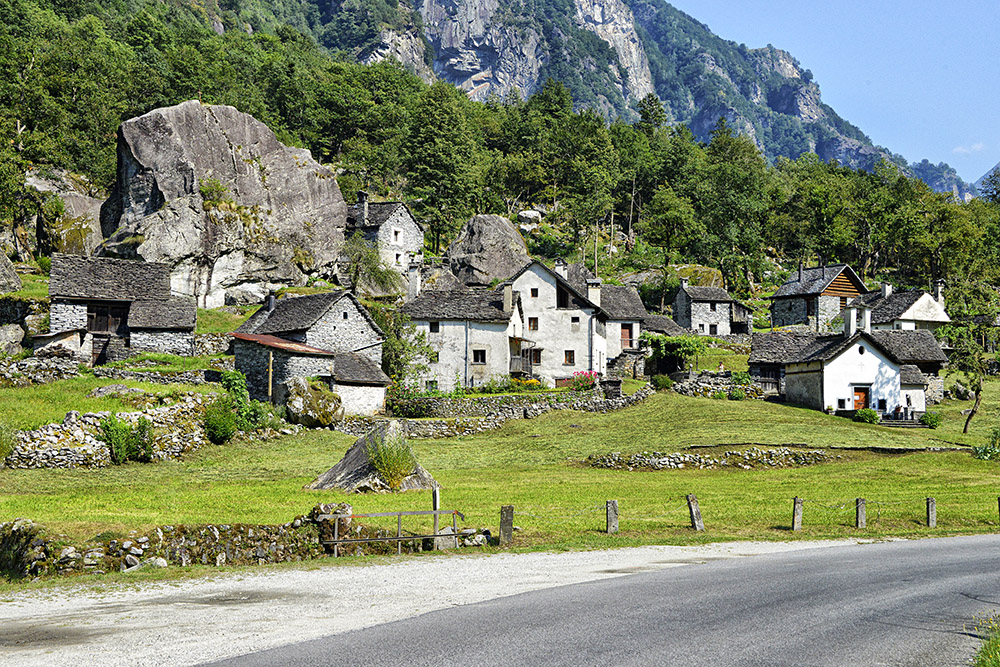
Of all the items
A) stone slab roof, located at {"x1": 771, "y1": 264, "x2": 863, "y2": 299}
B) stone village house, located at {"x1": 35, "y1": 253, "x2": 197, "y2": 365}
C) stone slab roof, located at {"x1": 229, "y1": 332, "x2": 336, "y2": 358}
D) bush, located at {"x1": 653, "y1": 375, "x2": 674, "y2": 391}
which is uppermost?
stone slab roof, located at {"x1": 771, "y1": 264, "x2": 863, "y2": 299}

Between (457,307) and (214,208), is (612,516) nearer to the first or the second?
(457,307)

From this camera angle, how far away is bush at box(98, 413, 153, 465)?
35562mm

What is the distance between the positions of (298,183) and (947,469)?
227ft

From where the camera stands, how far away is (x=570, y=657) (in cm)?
1079

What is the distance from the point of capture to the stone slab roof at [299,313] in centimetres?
5628

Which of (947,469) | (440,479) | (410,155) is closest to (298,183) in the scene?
(410,155)

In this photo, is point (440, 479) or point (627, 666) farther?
point (440, 479)

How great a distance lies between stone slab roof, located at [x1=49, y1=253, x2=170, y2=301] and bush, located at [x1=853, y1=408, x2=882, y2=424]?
174ft

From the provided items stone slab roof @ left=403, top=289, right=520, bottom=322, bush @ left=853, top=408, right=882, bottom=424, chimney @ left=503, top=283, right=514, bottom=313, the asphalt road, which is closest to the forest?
chimney @ left=503, top=283, right=514, bottom=313

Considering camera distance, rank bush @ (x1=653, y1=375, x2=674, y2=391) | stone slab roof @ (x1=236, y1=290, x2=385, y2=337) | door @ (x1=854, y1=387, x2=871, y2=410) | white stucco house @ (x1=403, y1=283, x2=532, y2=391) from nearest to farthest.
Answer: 1. door @ (x1=854, y1=387, x2=871, y2=410)
2. stone slab roof @ (x1=236, y1=290, x2=385, y2=337)
3. white stucco house @ (x1=403, y1=283, x2=532, y2=391)
4. bush @ (x1=653, y1=375, x2=674, y2=391)

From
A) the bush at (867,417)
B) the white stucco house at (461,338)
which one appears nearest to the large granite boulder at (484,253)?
the white stucco house at (461,338)

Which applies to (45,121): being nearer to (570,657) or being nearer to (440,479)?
(440,479)

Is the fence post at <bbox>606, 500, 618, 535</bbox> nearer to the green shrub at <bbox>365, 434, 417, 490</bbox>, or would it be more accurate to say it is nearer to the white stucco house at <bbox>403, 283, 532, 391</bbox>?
the green shrub at <bbox>365, 434, 417, 490</bbox>

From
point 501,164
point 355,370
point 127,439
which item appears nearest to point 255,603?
point 127,439
